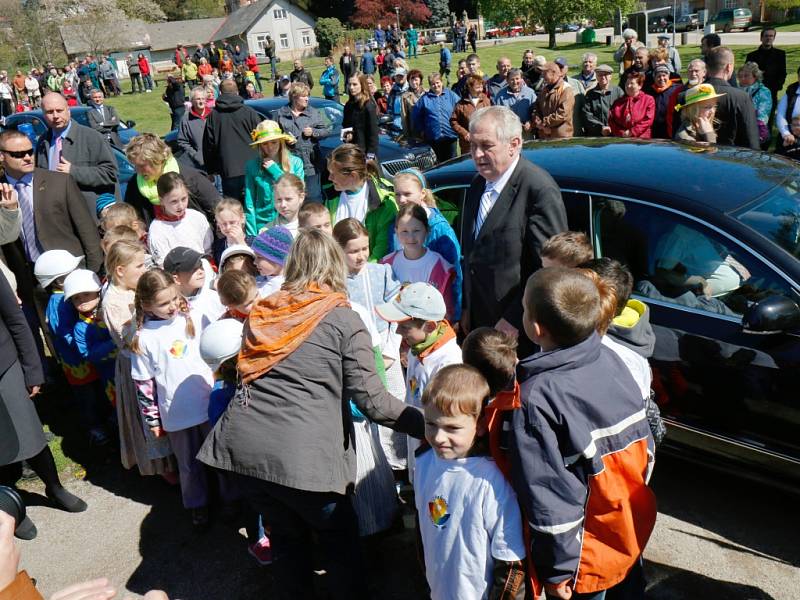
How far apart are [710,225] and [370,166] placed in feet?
8.84

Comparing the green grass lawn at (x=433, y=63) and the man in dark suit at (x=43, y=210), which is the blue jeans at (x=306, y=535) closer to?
the man in dark suit at (x=43, y=210)

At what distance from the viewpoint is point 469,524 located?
249 cm

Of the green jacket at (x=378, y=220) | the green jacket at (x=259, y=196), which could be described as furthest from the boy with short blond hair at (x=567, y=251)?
the green jacket at (x=259, y=196)

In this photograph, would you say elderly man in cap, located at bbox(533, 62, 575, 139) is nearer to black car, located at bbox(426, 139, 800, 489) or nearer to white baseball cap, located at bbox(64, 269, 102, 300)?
black car, located at bbox(426, 139, 800, 489)

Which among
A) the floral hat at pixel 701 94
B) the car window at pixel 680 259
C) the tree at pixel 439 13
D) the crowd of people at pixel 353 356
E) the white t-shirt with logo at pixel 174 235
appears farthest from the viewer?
the tree at pixel 439 13

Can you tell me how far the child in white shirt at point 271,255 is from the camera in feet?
13.5

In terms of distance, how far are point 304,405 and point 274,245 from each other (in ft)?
5.08

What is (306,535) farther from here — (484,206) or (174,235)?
(174,235)

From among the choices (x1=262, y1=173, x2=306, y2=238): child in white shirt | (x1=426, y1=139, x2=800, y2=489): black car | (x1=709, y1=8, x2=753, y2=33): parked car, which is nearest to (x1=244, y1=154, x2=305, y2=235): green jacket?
(x1=262, y1=173, x2=306, y2=238): child in white shirt

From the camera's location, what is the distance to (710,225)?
3613mm

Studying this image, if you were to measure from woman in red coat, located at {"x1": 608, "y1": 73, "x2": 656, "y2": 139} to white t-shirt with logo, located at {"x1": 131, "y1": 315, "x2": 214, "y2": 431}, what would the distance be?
6088 mm

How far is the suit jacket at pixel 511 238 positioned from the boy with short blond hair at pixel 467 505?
4.55 ft

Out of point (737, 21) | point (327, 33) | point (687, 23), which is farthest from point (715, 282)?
point (327, 33)

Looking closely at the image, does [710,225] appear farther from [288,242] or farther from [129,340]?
[129,340]
